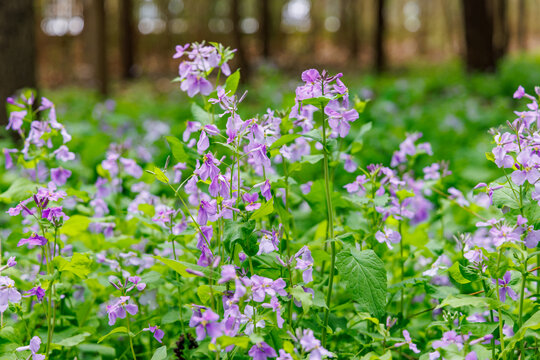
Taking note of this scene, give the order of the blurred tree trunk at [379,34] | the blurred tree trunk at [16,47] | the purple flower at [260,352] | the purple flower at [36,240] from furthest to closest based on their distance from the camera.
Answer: the blurred tree trunk at [379,34] → the blurred tree trunk at [16,47] → the purple flower at [36,240] → the purple flower at [260,352]

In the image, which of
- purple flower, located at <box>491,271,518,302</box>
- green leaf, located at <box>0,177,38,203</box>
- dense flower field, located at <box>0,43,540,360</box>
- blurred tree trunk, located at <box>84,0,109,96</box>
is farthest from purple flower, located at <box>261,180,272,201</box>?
blurred tree trunk, located at <box>84,0,109,96</box>

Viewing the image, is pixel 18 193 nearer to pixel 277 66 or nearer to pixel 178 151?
pixel 178 151

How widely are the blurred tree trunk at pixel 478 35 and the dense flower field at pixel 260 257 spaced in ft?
28.9

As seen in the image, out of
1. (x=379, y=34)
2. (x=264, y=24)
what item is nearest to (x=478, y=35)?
(x=379, y=34)

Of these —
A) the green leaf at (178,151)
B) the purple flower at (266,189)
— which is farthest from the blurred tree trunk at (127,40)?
the purple flower at (266,189)

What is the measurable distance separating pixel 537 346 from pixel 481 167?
9.60 feet

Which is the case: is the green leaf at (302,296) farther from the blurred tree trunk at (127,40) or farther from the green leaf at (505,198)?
the blurred tree trunk at (127,40)

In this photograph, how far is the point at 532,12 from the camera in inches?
1582

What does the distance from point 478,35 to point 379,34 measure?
2.94m

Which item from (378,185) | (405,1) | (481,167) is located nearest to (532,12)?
(405,1)

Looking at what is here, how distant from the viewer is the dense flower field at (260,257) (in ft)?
4.47

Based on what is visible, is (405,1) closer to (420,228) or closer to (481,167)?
(481,167)

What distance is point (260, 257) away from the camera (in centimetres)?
155

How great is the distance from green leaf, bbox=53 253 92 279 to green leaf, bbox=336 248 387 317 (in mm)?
632
